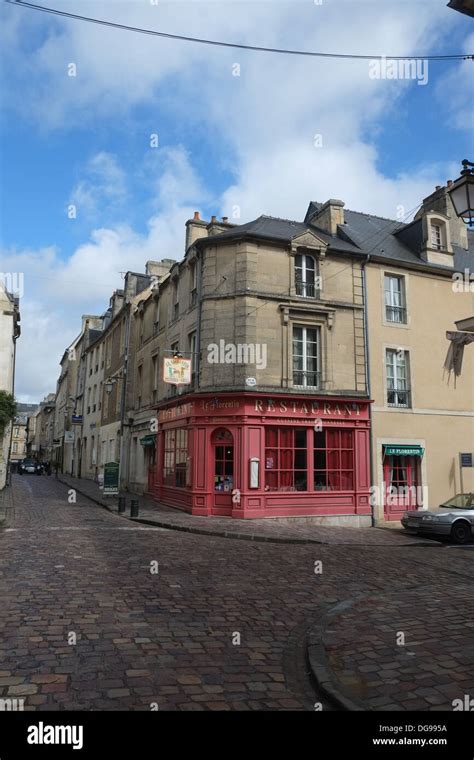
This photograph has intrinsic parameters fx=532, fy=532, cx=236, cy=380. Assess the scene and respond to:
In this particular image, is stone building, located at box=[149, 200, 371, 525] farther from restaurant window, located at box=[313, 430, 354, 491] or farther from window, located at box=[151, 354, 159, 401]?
window, located at box=[151, 354, 159, 401]

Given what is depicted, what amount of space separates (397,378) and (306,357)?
352 centimetres

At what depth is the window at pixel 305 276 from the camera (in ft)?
56.7

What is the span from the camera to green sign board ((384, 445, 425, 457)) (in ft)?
57.1

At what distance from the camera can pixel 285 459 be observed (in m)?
16.4

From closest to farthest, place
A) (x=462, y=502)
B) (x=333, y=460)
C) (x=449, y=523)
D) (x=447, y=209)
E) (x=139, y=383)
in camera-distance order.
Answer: (x=449, y=523) → (x=462, y=502) → (x=333, y=460) → (x=447, y=209) → (x=139, y=383)

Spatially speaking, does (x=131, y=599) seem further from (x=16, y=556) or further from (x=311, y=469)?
(x=311, y=469)

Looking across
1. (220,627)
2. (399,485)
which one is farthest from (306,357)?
(220,627)

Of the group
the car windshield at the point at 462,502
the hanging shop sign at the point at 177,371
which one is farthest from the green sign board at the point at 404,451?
the hanging shop sign at the point at 177,371

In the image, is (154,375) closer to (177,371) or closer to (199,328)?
(199,328)

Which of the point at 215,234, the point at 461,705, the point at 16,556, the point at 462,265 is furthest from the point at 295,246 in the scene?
the point at 461,705

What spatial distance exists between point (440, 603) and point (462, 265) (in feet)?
55.1

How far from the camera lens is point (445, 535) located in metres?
13.9

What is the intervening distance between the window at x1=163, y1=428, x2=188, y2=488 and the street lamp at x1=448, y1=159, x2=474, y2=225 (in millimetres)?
13177
